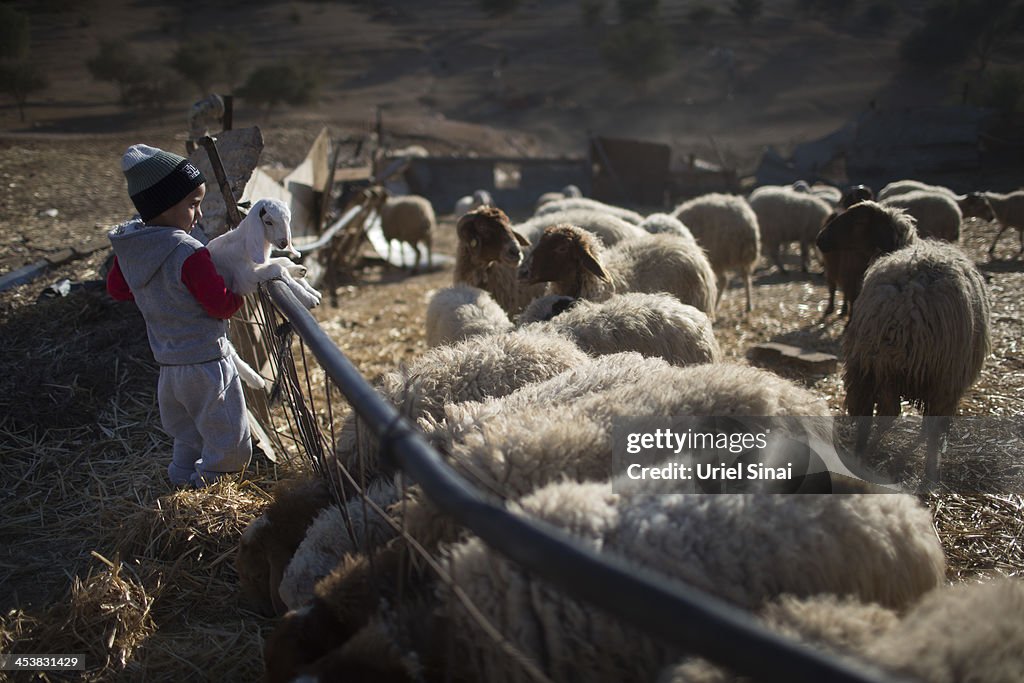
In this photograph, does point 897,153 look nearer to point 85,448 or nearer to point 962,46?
point 962,46

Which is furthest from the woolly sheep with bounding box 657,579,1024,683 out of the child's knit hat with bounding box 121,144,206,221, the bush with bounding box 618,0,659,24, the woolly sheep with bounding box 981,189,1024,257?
the bush with bounding box 618,0,659,24

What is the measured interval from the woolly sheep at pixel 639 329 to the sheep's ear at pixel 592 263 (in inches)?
26.1

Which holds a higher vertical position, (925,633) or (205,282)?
(205,282)

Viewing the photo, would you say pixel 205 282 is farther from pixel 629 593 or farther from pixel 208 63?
pixel 208 63

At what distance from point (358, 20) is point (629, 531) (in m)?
76.9

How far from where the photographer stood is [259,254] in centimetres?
307

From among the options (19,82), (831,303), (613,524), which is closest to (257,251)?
(613,524)

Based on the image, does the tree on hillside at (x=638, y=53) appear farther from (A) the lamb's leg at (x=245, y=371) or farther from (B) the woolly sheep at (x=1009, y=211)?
(A) the lamb's leg at (x=245, y=371)

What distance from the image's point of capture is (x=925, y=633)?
5.07 feet

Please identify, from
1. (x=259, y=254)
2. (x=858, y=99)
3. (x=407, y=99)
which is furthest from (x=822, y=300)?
(x=407, y=99)

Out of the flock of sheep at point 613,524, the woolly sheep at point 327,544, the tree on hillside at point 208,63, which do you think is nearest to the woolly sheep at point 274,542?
the flock of sheep at point 613,524

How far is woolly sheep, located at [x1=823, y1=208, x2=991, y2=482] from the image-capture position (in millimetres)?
4232

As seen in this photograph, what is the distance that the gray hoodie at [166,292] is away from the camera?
309 centimetres

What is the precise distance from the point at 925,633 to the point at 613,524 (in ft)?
2.69
